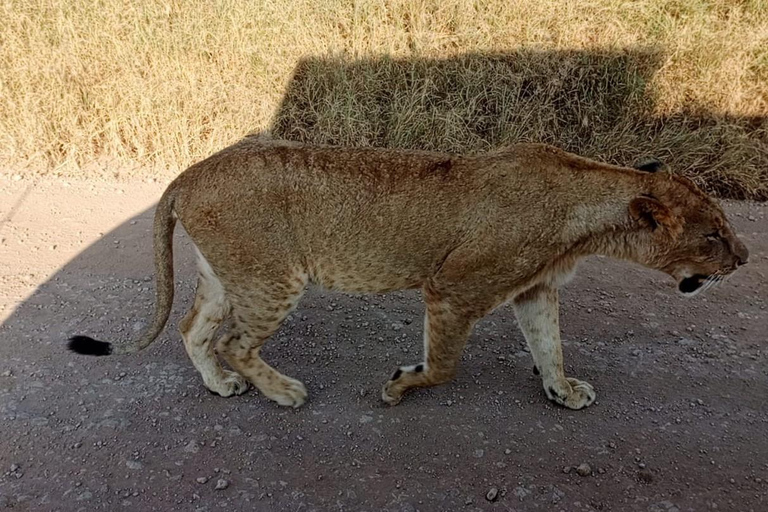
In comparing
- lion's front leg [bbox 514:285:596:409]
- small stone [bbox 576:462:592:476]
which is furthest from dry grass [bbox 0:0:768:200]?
small stone [bbox 576:462:592:476]

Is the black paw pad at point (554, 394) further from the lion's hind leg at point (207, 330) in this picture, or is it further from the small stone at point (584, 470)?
the lion's hind leg at point (207, 330)

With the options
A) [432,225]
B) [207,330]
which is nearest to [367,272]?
[432,225]

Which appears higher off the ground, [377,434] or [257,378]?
[257,378]

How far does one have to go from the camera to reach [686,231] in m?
3.35

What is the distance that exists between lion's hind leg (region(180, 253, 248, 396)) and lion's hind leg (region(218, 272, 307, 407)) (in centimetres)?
20

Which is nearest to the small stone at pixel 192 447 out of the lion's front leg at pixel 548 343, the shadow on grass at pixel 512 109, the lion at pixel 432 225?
the lion at pixel 432 225

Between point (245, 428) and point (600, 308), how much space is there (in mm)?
3010

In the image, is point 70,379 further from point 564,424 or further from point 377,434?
point 564,424

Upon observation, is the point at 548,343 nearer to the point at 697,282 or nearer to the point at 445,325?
the point at 445,325

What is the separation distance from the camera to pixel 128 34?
8094 millimetres

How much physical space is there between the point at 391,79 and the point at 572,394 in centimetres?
515

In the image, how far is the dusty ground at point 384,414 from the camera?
11.1 feet

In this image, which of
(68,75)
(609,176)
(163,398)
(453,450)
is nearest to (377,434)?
(453,450)

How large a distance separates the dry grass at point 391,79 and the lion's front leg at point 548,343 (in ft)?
12.4
